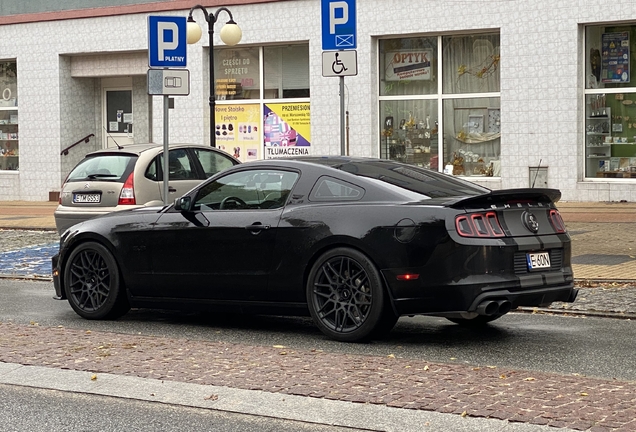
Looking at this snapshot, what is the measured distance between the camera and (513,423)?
18.9 feet

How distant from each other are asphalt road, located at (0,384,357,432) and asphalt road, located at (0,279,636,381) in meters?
1.98

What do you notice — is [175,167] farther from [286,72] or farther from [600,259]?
[286,72]

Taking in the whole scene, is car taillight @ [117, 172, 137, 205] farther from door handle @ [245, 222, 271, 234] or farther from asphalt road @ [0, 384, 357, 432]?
asphalt road @ [0, 384, 357, 432]

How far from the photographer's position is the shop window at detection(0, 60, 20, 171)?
29.0 metres

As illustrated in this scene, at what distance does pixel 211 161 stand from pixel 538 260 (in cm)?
850

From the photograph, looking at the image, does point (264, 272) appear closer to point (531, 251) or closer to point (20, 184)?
point (531, 251)

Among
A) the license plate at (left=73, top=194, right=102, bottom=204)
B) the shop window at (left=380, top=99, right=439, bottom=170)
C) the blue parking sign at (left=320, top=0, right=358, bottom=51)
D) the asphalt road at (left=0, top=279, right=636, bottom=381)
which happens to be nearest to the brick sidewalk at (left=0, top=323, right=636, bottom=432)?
the asphalt road at (left=0, top=279, right=636, bottom=381)

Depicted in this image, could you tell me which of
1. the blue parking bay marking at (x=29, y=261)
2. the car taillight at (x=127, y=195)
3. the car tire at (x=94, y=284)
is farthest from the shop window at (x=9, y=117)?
the car tire at (x=94, y=284)

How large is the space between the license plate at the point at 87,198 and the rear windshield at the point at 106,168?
24 centimetres

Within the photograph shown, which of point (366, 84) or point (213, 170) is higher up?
point (366, 84)

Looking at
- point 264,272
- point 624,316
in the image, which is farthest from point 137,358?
point 624,316

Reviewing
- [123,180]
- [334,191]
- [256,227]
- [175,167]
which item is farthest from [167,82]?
[334,191]

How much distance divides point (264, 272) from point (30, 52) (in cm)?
2106

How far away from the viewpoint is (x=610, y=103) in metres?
21.7
